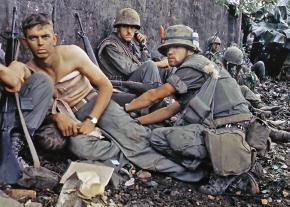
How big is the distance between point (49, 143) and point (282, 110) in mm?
5572

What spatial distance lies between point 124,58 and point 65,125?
2136 millimetres

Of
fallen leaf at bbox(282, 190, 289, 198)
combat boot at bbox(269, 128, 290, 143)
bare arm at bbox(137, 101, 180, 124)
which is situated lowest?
combat boot at bbox(269, 128, 290, 143)

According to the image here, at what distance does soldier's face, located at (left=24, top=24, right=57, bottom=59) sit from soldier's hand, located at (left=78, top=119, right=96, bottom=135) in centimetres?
67

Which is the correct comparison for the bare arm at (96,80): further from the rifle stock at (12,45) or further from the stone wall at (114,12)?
the stone wall at (114,12)

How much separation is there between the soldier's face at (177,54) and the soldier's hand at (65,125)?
1110mm

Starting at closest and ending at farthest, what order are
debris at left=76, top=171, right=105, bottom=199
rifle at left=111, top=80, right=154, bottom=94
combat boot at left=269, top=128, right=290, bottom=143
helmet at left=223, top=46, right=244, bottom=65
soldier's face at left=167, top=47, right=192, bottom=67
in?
debris at left=76, top=171, right=105, bottom=199 → soldier's face at left=167, top=47, right=192, bottom=67 → rifle at left=111, top=80, right=154, bottom=94 → combat boot at left=269, top=128, right=290, bottom=143 → helmet at left=223, top=46, right=244, bottom=65

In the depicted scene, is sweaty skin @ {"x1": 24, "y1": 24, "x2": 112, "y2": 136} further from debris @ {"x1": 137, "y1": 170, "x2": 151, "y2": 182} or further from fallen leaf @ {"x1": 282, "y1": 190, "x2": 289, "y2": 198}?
fallen leaf @ {"x1": 282, "y1": 190, "x2": 289, "y2": 198}

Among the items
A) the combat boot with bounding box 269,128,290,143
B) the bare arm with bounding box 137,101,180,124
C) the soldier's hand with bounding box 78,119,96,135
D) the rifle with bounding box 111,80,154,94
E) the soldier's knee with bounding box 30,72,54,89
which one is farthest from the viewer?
the combat boot with bounding box 269,128,290,143

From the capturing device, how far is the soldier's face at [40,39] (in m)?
3.87

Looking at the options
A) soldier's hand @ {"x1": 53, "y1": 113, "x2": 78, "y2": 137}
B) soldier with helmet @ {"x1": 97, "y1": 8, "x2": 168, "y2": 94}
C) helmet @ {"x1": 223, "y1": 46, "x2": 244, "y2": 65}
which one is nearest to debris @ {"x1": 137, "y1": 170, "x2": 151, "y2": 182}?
soldier's hand @ {"x1": 53, "y1": 113, "x2": 78, "y2": 137}

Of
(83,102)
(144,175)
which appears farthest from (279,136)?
(83,102)

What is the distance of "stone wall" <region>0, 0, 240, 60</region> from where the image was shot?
504 cm

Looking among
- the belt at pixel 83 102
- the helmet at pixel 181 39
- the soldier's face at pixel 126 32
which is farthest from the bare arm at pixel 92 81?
the soldier's face at pixel 126 32

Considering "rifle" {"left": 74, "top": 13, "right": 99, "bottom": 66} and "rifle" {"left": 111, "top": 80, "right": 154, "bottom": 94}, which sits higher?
"rifle" {"left": 74, "top": 13, "right": 99, "bottom": 66}
